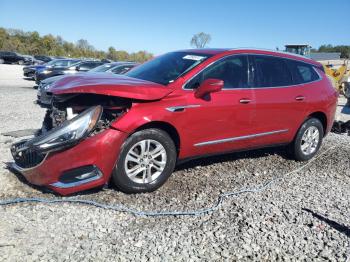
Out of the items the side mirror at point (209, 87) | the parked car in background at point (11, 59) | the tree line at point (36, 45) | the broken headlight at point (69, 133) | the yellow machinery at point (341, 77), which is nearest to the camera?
the broken headlight at point (69, 133)

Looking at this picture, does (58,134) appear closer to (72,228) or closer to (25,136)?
(72,228)

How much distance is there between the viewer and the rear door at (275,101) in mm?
5273

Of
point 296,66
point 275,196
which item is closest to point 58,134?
point 275,196

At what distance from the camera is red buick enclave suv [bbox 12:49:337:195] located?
390 centimetres

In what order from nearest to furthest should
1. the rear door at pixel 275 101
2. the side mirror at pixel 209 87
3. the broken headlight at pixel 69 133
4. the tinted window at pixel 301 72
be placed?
the broken headlight at pixel 69 133, the side mirror at pixel 209 87, the rear door at pixel 275 101, the tinted window at pixel 301 72

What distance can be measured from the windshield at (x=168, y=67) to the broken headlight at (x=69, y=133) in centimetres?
116

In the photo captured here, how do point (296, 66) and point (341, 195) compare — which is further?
point (296, 66)

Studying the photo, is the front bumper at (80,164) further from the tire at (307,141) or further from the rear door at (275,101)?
the tire at (307,141)

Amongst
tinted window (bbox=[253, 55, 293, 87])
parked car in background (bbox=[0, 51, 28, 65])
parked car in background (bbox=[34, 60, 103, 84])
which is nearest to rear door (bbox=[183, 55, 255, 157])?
tinted window (bbox=[253, 55, 293, 87])

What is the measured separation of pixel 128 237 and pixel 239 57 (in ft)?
9.67

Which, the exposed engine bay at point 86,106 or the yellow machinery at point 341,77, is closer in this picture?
the exposed engine bay at point 86,106

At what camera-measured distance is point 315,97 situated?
6.02m

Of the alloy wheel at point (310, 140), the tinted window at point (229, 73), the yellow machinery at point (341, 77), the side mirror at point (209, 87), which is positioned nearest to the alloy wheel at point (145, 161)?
the side mirror at point (209, 87)

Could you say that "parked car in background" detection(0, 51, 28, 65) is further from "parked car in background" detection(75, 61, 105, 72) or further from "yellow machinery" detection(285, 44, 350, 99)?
"yellow machinery" detection(285, 44, 350, 99)
